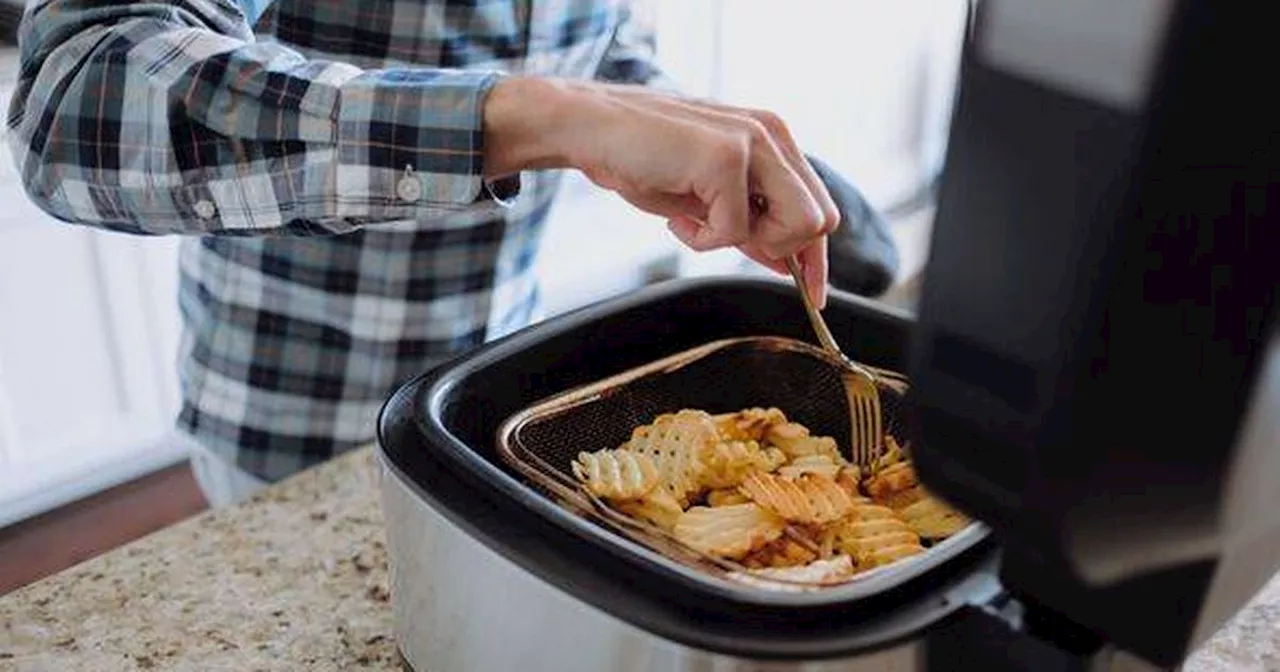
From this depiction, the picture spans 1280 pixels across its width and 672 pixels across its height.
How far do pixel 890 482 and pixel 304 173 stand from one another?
0.36 m

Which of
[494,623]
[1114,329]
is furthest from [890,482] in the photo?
[1114,329]

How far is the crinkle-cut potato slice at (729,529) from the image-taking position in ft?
2.11

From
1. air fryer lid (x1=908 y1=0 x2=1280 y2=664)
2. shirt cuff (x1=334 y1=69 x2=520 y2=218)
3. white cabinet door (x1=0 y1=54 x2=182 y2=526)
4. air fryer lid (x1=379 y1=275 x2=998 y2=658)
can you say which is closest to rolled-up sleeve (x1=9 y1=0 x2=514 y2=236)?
shirt cuff (x1=334 y1=69 x2=520 y2=218)

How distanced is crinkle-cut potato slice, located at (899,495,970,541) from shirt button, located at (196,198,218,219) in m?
0.42

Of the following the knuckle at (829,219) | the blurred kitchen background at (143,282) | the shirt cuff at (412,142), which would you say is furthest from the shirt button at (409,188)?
the blurred kitchen background at (143,282)

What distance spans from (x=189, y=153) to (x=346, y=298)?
36 centimetres

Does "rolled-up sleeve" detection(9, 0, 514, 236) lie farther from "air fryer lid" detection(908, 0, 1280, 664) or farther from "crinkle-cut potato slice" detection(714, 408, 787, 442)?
"air fryer lid" detection(908, 0, 1280, 664)

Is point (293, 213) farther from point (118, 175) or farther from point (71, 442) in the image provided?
point (71, 442)

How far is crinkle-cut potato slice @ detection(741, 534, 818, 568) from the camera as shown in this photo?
0.65 m

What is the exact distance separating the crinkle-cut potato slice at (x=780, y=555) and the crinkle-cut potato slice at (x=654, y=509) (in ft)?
0.14

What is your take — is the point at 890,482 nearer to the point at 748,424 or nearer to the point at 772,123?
the point at 748,424

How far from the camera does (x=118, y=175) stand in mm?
783

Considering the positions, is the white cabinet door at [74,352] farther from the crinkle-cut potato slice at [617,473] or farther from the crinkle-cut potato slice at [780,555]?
the crinkle-cut potato slice at [780,555]

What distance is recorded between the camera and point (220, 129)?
2.48 ft
